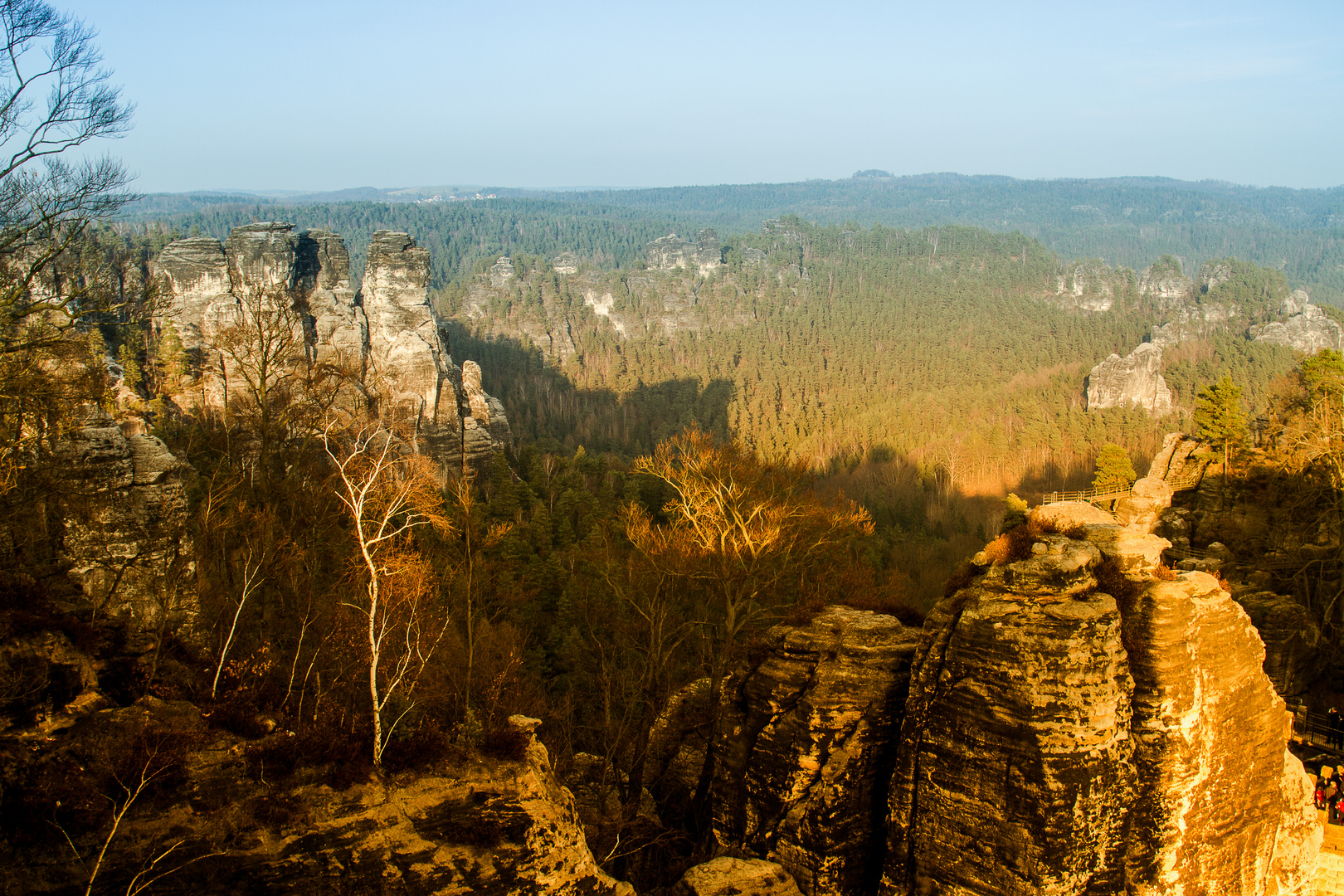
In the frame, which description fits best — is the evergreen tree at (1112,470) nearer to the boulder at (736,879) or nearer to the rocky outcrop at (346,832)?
the boulder at (736,879)

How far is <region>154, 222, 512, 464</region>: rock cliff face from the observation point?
6397 centimetres

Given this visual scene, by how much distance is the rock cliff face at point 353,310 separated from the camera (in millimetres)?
63969

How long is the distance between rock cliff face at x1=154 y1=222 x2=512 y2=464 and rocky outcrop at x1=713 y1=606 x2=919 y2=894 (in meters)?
48.6

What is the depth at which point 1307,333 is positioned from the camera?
389ft

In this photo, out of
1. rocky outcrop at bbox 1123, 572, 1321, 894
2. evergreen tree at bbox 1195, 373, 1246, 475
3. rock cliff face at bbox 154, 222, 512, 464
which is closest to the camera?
rocky outcrop at bbox 1123, 572, 1321, 894

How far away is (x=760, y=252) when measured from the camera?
19688cm

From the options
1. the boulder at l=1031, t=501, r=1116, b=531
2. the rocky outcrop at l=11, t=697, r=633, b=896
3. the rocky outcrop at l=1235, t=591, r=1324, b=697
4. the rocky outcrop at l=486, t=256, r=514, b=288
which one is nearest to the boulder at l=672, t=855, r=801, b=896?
the rocky outcrop at l=11, t=697, r=633, b=896

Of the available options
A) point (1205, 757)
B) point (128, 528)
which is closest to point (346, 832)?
point (128, 528)

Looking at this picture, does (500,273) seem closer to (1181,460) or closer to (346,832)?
(1181,460)

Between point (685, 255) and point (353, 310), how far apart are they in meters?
133

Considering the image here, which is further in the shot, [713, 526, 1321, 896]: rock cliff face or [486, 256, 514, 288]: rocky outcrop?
[486, 256, 514, 288]: rocky outcrop

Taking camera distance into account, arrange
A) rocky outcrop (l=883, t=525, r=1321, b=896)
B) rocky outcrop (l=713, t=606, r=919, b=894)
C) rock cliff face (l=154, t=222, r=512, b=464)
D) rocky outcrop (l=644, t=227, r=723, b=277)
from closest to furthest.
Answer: rocky outcrop (l=883, t=525, r=1321, b=896)
rocky outcrop (l=713, t=606, r=919, b=894)
rock cliff face (l=154, t=222, r=512, b=464)
rocky outcrop (l=644, t=227, r=723, b=277)

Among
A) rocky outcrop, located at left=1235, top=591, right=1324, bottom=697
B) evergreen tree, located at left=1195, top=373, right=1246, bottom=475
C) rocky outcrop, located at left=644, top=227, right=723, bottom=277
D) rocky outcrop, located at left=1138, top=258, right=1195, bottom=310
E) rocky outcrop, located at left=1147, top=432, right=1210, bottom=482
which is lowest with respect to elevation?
rocky outcrop, located at left=1235, top=591, right=1324, bottom=697

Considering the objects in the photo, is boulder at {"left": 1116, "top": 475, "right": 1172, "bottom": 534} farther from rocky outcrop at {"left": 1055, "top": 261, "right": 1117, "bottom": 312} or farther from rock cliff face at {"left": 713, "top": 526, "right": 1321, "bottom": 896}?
rocky outcrop at {"left": 1055, "top": 261, "right": 1117, "bottom": 312}
